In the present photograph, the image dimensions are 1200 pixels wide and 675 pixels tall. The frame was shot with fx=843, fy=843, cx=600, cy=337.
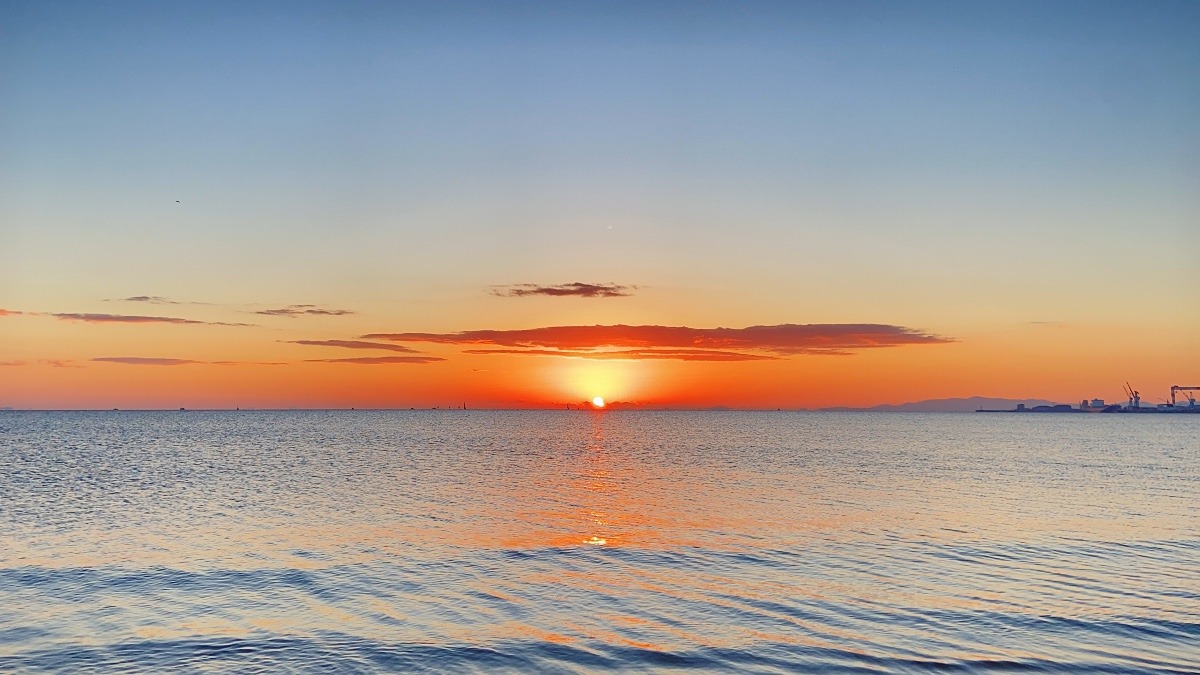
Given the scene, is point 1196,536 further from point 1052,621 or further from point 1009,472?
point 1009,472

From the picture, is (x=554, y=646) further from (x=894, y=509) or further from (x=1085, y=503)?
(x=1085, y=503)

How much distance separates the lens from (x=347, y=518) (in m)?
47.6

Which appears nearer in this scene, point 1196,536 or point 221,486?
point 1196,536

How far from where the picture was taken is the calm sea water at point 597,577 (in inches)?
899

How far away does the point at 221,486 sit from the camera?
65875 millimetres

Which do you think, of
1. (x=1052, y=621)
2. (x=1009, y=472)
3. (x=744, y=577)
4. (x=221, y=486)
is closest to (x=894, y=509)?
(x=744, y=577)

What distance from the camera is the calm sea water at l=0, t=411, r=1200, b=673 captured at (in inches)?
899

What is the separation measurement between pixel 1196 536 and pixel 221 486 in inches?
2510

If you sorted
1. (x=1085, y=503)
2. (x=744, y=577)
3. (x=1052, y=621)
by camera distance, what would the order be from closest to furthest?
(x=1052, y=621) → (x=744, y=577) → (x=1085, y=503)

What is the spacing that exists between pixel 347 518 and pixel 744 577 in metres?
25.3

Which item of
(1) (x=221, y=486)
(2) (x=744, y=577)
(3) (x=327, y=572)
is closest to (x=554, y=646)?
(2) (x=744, y=577)

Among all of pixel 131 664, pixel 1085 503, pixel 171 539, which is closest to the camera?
pixel 131 664

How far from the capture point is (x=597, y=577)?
106 feet

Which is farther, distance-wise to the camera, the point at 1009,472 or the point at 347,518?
the point at 1009,472
